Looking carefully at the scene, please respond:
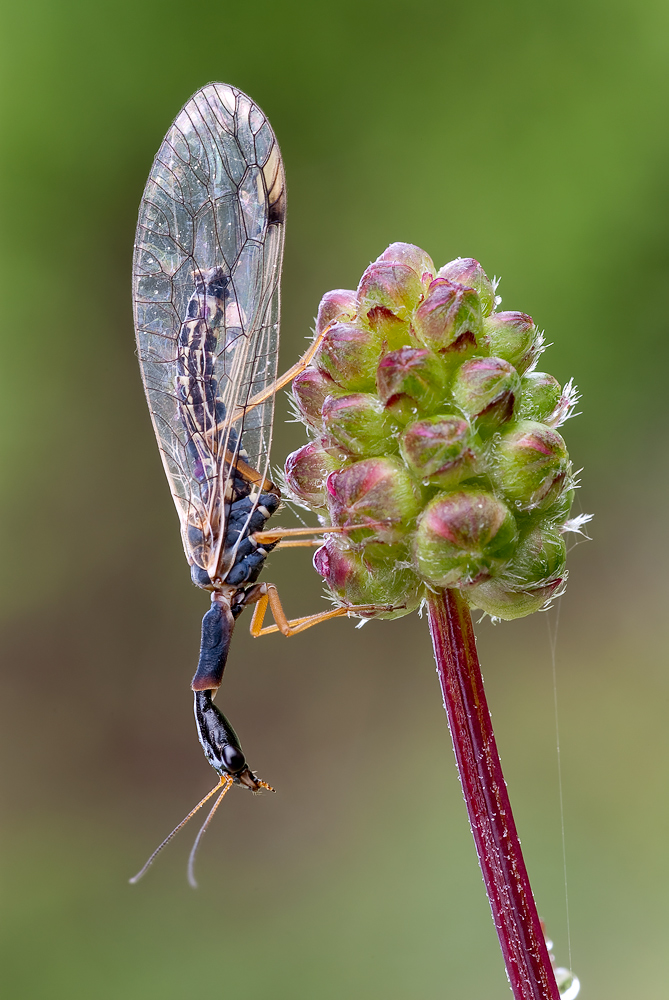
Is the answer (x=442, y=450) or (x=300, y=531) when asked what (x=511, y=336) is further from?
(x=300, y=531)

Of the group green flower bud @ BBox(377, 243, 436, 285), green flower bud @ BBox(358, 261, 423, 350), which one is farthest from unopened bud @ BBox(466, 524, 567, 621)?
green flower bud @ BBox(377, 243, 436, 285)

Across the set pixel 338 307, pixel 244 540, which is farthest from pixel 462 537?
pixel 244 540

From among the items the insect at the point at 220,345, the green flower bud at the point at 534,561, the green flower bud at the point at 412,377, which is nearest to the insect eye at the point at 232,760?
the insect at the point at 220,345

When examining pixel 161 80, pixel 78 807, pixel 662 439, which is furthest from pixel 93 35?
pixel 78 807

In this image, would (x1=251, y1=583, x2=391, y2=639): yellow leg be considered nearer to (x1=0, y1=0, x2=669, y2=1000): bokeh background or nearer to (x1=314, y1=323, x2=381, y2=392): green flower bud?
(x1=314, y1=323, x2=381, y2=392): green flower bud

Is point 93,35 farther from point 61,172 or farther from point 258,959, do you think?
point 258,959

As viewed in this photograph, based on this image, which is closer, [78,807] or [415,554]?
[415,554]
